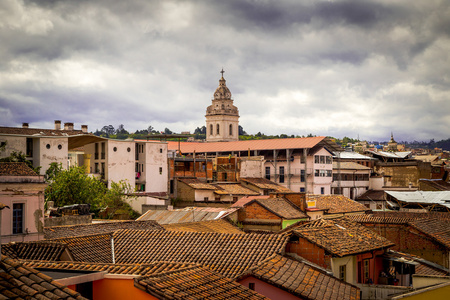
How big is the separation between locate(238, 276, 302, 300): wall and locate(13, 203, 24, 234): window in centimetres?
1208

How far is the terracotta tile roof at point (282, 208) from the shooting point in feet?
115

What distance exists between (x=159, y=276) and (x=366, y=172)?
229 feet

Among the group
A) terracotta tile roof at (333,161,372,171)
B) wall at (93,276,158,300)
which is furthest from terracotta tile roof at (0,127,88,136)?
wall at (93,276,158,300)

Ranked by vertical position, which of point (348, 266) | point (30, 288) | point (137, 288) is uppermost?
point (30, 288)

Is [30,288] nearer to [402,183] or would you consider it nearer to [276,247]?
[276,247]

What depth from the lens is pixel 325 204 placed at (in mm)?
45250

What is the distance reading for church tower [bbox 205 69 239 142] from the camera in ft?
337

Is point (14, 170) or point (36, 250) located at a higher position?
point (14, 170)

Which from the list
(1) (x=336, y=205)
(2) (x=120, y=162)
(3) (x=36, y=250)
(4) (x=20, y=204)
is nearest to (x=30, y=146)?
(2) (x=120, y=162)

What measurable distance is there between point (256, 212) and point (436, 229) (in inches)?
442

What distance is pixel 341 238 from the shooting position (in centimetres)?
2134

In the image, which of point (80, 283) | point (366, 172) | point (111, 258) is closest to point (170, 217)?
point (111, 258)

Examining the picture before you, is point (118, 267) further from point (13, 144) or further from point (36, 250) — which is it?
point (13, 144)

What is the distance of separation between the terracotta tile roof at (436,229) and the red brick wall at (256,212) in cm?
943
